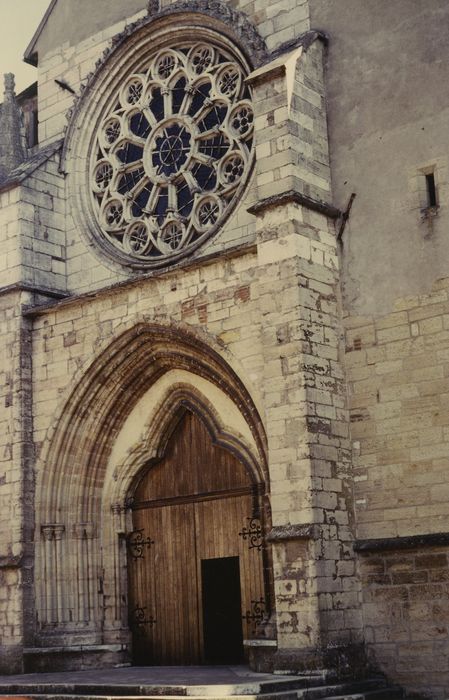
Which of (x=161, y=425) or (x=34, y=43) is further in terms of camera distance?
(x=34, y=43)

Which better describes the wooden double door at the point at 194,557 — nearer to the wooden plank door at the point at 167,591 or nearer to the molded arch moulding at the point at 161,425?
the wooden plank door at the point at 167,591

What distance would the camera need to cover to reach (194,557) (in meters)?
12.5

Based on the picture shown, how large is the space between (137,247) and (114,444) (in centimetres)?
237

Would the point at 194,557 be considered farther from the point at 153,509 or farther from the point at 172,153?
the point at 172,153

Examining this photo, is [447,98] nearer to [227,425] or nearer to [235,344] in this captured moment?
[235,344]

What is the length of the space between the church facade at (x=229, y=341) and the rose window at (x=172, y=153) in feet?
0.10

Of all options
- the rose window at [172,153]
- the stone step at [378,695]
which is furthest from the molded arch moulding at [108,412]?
the stone step at [378,695]

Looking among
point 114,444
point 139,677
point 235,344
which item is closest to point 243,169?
point 235,344

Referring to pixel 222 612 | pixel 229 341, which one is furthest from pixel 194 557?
pixel 229 341

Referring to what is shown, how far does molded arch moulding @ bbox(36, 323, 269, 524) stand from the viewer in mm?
12633

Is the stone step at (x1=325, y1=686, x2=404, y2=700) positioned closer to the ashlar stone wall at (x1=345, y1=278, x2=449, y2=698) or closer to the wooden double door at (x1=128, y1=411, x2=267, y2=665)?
the ashlar stone wall at (x1=345, y1=278, x2=449, y2=698)

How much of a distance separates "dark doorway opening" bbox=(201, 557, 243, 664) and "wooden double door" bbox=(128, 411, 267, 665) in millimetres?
11

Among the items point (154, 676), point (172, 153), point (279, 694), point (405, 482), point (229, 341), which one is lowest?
point (279, 694)

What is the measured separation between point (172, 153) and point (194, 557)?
479cm
